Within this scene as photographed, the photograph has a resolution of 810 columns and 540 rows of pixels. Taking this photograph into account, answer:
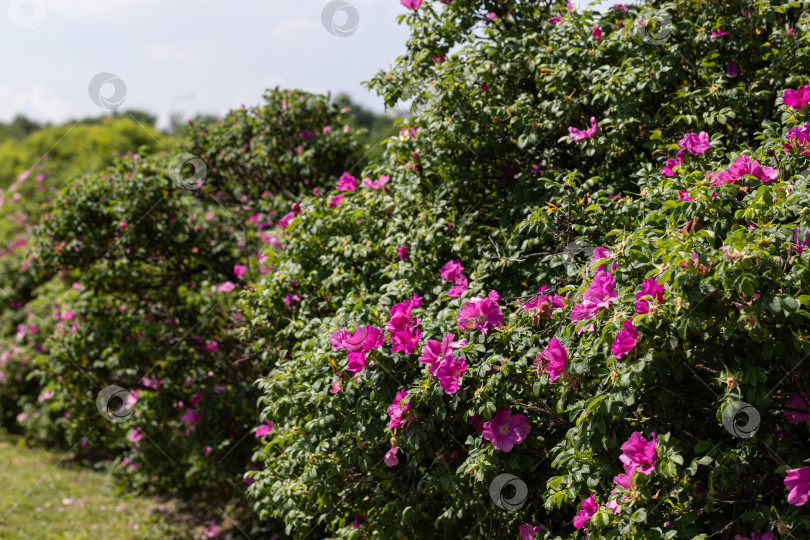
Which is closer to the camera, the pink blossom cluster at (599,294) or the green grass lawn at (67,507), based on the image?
the pink blossom cluster at (599,294)

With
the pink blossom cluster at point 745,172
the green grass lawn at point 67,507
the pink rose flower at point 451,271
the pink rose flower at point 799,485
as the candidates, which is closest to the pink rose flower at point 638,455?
the pink rose flower at point 799,485

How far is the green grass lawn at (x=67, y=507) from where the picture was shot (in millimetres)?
4906

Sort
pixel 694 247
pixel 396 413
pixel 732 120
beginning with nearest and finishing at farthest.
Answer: pixel 694 247, pixel 396 413, pixel 732 120

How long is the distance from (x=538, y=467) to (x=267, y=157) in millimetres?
3080

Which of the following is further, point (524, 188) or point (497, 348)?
point (524, 188)

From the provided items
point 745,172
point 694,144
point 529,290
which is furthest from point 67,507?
point 745,172

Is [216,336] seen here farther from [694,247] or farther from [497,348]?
[694,247]

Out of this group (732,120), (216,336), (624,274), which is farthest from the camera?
(216,336)

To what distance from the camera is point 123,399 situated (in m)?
4.85

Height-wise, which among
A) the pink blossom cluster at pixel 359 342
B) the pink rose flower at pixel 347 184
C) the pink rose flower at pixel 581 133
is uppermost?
the pink rose flower at pixel 347 184

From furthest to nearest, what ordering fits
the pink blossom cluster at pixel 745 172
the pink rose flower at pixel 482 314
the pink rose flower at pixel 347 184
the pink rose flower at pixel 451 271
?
the pink rose flower at pixel 347 184 < the pink rose flower at pixel 451 271 < the pink rose flower at pixel 482 314 < the pink blossom cluster at pixel 745 172

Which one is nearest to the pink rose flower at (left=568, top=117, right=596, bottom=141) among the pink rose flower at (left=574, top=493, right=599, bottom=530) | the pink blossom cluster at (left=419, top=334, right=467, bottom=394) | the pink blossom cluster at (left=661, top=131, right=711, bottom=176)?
the pink blossom cluster at (left=661, top=131, right=711, bottom=176)

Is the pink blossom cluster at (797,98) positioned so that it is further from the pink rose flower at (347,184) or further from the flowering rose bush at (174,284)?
the flowering rose bush at (174,284)

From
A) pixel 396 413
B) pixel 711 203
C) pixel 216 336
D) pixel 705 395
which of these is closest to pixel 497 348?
pixel 396 413
